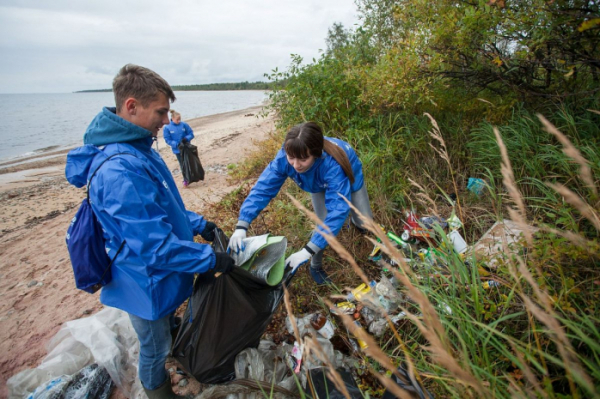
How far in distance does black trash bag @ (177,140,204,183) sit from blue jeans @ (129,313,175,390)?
4.91 m

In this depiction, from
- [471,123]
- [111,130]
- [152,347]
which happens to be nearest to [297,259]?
[152,347]

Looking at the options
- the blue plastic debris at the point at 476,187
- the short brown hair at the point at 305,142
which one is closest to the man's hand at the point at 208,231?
the short brown hair at the point at 305,142

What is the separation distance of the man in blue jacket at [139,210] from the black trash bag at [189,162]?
4.74 meters

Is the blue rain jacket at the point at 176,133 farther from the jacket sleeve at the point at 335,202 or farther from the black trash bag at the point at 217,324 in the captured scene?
the black trash bag at the point at 217,324

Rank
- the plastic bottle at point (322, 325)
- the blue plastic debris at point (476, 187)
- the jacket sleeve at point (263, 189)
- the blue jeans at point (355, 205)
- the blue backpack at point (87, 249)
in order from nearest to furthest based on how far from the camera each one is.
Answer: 1. the blue backpack at point (87, 249)
2. the plastic bottle at point (322, 325)
3. the jacket sleeve at point (263, 189)
4. the blue jeans at point (355, 205)
5. the blue plastic debris at point (476, 187)

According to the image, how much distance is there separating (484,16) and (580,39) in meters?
0.74

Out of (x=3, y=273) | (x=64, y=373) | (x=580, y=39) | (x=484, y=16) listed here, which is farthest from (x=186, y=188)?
(x=580, y=39)

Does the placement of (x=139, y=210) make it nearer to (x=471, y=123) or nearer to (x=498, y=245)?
(x=498, y=245)

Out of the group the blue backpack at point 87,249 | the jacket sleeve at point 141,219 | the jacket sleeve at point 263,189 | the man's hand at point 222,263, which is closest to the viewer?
the jacket sleeve at point 141,219

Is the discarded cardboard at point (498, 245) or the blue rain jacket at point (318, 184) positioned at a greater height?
the blue rain jacket at point (318, 184)

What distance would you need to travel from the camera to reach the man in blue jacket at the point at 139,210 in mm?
1376

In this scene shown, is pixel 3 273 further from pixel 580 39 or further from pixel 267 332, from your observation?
pixel 580 39

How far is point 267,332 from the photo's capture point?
7.41 ft

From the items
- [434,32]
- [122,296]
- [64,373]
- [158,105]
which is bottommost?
[64,373]
